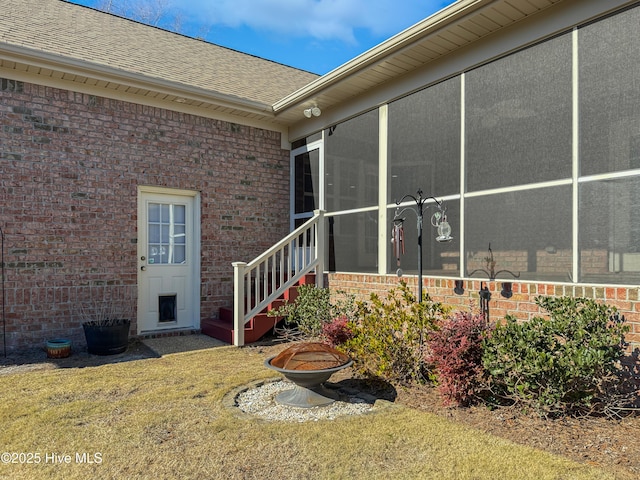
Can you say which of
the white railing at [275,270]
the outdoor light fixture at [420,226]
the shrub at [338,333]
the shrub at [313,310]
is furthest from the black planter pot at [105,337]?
the outdoor light fixture at [420,226]

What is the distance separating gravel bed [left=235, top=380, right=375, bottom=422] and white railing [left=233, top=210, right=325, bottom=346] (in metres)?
2.14

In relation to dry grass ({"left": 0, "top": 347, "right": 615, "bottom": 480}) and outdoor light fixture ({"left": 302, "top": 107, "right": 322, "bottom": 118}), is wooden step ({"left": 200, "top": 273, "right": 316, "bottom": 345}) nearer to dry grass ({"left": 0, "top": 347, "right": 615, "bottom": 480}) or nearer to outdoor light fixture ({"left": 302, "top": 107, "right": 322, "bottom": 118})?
dry grass ({"left": 0, "top": 347, "right": 615, "bottom": 480})

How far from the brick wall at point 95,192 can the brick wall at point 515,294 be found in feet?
8.48

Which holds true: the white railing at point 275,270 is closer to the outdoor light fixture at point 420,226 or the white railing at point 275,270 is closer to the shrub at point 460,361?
the outdoor light fixture at point 420,226

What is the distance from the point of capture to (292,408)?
3.82 m

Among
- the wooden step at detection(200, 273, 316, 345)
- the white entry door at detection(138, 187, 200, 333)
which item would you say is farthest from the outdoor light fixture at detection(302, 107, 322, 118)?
the wooden step at detection(200, 273, 316, 345)

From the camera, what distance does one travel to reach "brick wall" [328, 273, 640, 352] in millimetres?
3758

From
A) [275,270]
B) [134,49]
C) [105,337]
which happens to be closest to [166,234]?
[275,270]

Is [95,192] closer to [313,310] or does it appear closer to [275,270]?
[275,270]

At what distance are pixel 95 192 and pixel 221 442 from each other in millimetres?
4769

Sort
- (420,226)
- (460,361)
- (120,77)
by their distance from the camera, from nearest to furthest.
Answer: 1. (460,361)
2. (420,226)
3. (120,77)

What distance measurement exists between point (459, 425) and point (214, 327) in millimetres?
4528

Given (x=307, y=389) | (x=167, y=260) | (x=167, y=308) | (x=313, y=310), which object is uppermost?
(x=167, y=260)

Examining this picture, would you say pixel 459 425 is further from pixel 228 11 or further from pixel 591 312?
pixel 228 11
